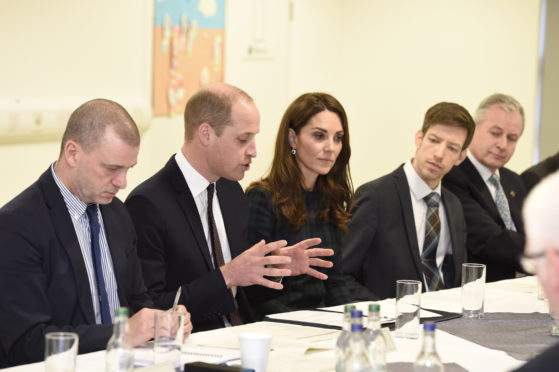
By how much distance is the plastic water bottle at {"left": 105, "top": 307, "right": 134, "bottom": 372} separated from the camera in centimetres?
208

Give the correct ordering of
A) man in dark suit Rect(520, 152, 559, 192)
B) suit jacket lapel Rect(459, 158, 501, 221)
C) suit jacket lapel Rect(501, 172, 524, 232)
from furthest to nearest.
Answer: man in dark suit Rect(520, 152, 559, 192) < suit jacket lapel Rect(501, 172, 524, 232) < suit jacket lapel Rect(459, 158, 501, 221)

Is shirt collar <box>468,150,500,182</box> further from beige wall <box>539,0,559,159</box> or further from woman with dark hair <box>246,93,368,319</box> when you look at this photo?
beige wall <box>539,0,559,159</box>

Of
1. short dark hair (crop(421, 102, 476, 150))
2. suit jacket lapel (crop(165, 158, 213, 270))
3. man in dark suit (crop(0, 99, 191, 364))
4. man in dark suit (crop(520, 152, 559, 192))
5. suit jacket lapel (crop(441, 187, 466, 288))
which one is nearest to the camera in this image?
man in dark suit (crop(0, 99, 191, 364))

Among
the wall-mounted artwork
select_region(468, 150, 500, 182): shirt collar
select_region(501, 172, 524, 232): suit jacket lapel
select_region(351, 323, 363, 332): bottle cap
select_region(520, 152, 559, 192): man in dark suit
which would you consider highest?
the wall-mounted artwork

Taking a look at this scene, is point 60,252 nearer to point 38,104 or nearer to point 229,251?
point 229,251

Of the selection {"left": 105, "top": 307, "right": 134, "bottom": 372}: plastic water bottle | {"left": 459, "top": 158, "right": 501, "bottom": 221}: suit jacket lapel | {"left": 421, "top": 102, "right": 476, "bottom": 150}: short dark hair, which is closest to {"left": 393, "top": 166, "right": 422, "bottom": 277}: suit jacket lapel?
{"left": 421, "top": 102, "right": 476, "bottom": 150}: short dark hair

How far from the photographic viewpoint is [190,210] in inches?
138

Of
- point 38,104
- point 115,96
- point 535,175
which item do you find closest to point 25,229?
point 38,104

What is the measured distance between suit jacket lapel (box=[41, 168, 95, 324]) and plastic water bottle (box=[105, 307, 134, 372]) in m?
0.78

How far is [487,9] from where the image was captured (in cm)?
732

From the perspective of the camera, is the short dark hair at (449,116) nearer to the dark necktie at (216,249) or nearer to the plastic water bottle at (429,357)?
the dark necktie at (216,249)

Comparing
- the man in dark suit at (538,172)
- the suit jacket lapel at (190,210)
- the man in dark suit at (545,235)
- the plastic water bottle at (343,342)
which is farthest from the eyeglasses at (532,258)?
the man in dark suit at (538,172)

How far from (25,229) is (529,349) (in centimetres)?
173

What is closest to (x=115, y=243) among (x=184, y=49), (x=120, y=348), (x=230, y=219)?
(x=230, y=219)
